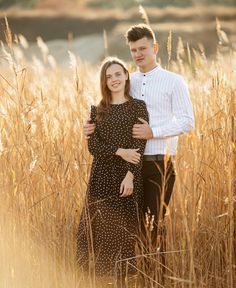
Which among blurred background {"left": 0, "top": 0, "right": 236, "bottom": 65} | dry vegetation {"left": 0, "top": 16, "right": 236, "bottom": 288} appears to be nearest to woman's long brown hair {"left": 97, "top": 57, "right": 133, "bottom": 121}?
dry vegetation {"left": 0, "top": 16, "right": 236, "bottom": 288}

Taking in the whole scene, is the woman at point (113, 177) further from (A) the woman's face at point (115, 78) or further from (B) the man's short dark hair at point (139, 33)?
(B) the man's short dark hair at point (139, 33)

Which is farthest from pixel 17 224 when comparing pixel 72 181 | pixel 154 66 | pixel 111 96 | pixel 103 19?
pixel 103 19

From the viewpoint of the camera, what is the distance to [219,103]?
3.23 meters

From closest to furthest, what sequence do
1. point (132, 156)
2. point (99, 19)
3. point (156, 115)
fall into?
point (132, 156), point (156, 115), point (99, 19)

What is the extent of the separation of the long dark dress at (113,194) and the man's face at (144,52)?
0.18 meters

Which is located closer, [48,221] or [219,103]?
[48,221]

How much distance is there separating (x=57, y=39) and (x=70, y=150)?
22.6m

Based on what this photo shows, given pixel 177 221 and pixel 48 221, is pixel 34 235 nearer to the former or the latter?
pixel 48 221

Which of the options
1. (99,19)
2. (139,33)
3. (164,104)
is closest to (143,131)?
(164,104)

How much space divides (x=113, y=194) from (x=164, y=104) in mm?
425

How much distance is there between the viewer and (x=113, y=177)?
2.96 meters

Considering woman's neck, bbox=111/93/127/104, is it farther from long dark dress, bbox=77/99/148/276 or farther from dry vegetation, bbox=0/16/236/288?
dry vegetation, bbox=0/16/236/288

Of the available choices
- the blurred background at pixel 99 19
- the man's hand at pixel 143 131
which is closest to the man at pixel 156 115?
the man's hand at pixel 143 131

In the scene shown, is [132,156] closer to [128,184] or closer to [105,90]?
[128,184]
